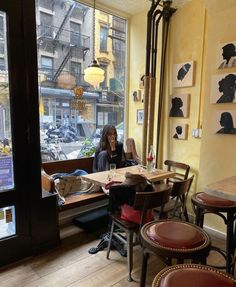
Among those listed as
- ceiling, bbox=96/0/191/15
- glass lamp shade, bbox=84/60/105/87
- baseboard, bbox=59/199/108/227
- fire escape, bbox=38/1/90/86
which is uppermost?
ceiling, bbox=96/0/191/15

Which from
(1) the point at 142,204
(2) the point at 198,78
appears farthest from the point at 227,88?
(1) the point at 142,204

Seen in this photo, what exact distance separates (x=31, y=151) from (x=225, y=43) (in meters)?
2.27

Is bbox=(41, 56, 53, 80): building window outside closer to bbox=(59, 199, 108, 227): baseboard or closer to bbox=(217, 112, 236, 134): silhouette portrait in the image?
bbox=(59, 199, 108, 227): baseboard

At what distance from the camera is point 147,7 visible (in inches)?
140

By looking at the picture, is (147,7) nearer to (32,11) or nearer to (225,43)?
(225,43)

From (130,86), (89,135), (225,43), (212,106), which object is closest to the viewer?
(225,43)

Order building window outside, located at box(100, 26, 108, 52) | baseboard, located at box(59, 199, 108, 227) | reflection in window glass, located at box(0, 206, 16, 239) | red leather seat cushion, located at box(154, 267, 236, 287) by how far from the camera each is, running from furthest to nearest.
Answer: building window outside, located at box(100, 26, 108, 52)
baseboard, located at box(59, 199, 108, 227)
reflection in window glass, located at box(0, 206, 16, 239)
red leather seat cushion, located at box(154, 267, 236, 287)

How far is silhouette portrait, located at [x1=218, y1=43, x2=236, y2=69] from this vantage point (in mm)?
2455

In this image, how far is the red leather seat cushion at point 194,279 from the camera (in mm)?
925

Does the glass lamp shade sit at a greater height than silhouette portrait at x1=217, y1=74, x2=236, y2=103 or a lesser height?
greater

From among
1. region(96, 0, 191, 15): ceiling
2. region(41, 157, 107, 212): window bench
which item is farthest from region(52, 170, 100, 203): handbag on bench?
region(96, 0, 191, 15): ceiling

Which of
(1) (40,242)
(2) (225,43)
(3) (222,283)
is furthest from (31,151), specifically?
(2) (225,43)

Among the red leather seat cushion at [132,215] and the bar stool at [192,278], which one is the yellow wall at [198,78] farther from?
the bar stool at [192,278]

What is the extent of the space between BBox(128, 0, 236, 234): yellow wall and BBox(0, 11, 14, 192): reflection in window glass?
2087 mm
